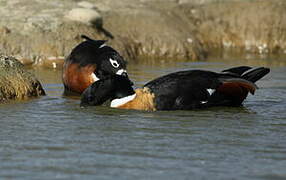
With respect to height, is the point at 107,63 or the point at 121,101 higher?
the point at 107,63

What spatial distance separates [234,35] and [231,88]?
10.7m

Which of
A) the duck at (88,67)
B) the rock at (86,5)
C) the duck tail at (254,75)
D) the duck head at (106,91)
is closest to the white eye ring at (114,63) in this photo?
the duck at (88,67)

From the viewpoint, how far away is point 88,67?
35.6ft

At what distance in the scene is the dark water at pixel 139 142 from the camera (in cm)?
596

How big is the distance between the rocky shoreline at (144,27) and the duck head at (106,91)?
20.8ft

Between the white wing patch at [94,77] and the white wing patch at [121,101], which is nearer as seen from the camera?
the white wing patch at [121,101]

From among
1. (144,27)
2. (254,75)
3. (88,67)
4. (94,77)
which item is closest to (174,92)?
(254,75)

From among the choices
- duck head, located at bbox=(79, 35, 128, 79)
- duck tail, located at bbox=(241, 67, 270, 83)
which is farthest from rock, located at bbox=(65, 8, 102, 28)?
duck tail, located at bbox=(241, 67, 270, 83)

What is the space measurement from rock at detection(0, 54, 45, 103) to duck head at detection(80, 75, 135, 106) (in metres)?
1.35

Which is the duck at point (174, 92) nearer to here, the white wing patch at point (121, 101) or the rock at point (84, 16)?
the white wing patch at point (121, 101)

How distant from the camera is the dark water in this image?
235 inches

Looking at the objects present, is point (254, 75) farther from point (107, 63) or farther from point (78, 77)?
point (78, 77)

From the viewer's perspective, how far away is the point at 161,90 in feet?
29.1

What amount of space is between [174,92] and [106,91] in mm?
822
